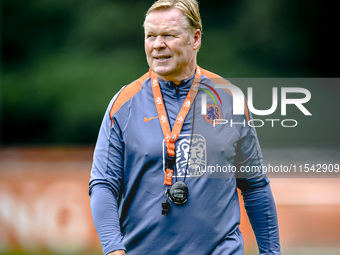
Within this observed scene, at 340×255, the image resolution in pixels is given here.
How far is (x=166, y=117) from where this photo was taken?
2.26 metres

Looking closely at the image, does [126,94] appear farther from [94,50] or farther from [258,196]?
[94,50]

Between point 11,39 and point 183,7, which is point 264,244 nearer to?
point 183,7

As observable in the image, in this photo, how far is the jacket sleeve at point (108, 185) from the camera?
2096 mm

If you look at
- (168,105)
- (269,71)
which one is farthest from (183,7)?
(269,71)

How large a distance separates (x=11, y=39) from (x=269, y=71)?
5883 millimetres

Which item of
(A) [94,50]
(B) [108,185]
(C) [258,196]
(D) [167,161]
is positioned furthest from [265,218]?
(A) [94,50]

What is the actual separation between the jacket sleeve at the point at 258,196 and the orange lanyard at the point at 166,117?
358 mm

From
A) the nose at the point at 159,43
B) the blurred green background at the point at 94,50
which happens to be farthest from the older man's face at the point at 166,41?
the blurred green background at the point at 94,50

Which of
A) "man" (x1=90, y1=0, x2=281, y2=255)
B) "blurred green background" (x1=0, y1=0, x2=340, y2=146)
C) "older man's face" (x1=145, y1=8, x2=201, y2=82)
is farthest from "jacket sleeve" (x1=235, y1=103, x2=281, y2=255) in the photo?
"blurred green background" (x1=0, y1=0, x2=340, y2=146)

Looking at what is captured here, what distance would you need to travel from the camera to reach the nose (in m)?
2.22

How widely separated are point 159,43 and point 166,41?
37mm

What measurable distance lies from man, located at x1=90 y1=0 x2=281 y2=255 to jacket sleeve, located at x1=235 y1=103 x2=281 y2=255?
0.11 m

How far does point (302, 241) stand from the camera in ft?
17.8

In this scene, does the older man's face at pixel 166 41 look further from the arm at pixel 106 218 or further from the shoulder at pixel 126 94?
the arm at pixel 106 218
